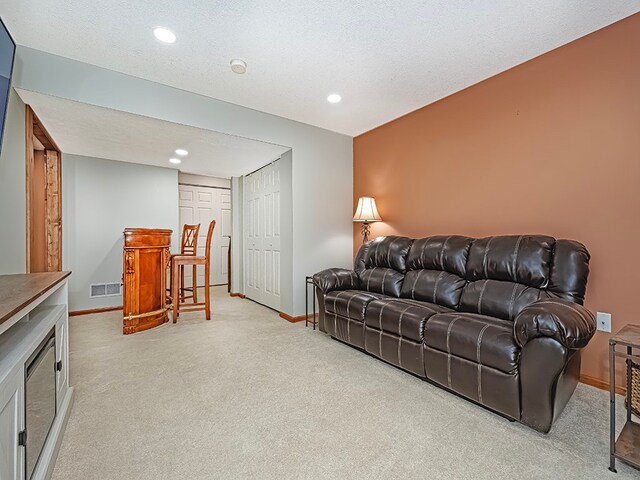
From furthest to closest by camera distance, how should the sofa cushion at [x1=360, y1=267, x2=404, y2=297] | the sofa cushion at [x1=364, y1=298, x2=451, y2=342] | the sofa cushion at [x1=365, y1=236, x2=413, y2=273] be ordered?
1. the sofa cushion at [x1=365, y1=236, x2=413, y2=273]
2. the sofa cushion at [x1=360, y1=267, x2=404, y2=297]
3. the sofa cushion at [x1=364, y1=298, x2=451, y2=342]

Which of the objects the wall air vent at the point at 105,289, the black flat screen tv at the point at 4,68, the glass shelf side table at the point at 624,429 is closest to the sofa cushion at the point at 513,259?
the glass shelf side table at the point at 624,429

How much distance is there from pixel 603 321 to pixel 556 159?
1229mm

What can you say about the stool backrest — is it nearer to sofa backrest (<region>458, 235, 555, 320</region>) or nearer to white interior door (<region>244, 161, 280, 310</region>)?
white interior door (<region>244, 161, 280, 310</region>)

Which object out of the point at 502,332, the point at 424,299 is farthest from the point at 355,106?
the point at 502,332

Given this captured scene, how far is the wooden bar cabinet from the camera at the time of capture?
3289 mm

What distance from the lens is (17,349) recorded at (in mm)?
1150

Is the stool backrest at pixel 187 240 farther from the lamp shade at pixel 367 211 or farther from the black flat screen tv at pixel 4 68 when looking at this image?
the black flat screen tv at pixel 4 68

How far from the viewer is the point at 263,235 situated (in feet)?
15.1

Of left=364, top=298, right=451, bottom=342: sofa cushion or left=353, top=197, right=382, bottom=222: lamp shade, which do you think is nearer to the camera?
left=364, top=298, right=451, bottom=342: sofa cushion

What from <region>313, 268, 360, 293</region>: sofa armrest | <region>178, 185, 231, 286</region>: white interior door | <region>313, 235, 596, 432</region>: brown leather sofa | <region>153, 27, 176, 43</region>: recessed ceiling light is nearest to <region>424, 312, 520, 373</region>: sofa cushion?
<region>313, 235, 596, 432</region>: brown leather sofa

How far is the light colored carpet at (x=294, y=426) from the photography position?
137 centimetres

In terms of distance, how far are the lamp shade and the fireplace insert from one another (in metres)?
2.91

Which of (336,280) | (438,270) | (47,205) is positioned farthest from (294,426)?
(47,205)

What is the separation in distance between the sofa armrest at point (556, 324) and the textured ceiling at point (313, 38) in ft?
6.07
